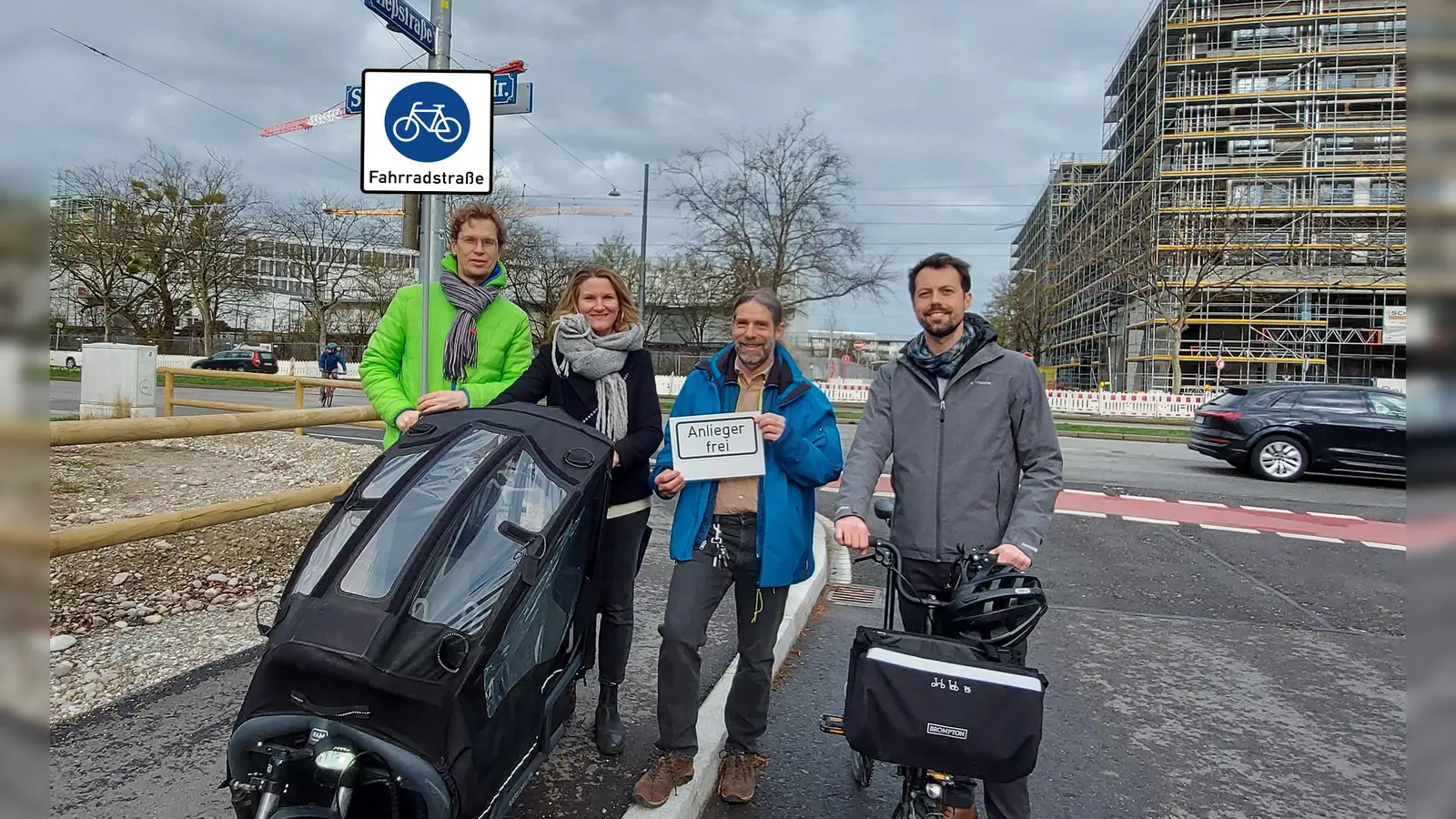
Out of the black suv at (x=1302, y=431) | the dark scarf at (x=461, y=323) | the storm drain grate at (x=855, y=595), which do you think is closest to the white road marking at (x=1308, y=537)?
the black suv at (x=1302, y=431)

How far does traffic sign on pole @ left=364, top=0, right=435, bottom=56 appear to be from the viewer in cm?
473

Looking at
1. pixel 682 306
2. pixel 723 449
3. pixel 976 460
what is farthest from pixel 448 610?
pixel 682 306

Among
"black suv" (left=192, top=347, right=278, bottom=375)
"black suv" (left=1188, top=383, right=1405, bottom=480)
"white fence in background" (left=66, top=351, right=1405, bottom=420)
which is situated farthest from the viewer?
"black suv" (left=192, top=347, right=278, bottom=375)

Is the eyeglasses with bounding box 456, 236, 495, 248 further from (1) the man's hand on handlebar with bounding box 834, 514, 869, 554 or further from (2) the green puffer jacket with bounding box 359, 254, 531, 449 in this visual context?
(1) the man's hand on handlebar with bounding box 834, 514, 869, 554

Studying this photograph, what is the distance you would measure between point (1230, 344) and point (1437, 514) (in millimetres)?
56464

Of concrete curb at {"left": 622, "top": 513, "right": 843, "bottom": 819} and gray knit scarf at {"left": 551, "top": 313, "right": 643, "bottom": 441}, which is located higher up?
gray knit scarf at {"left": 551, "top": 313, "right": 643, "bottom": 441}

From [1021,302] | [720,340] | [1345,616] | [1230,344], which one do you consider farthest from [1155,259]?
[1345,616]

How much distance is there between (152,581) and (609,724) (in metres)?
3.27

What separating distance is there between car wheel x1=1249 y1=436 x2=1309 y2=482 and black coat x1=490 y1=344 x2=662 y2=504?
13.1 metres

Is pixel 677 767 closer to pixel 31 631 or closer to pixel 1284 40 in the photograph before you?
pixel 31 631

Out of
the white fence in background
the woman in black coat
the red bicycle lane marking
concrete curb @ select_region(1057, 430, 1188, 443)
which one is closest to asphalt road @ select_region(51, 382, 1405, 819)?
the woman in black coat

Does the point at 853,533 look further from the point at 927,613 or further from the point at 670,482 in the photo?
the point at 670,482

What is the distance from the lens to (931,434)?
283 cm

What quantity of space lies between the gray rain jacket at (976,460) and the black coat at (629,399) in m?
0.82
